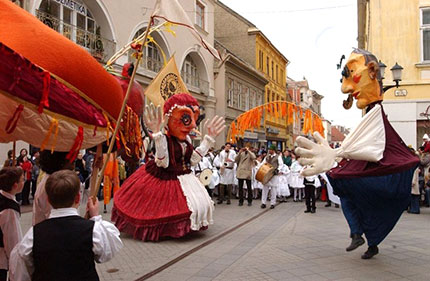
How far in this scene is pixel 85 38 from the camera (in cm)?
1416

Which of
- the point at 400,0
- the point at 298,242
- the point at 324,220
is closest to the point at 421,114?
the point at 400,0

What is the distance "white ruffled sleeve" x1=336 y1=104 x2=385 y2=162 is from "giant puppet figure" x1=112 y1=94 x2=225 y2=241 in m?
2.78

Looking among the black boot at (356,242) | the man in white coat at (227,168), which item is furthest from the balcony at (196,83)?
the black boot at (356,242)


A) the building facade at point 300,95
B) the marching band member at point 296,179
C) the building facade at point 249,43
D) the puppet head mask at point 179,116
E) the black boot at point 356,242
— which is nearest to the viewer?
the black boot at point 356,242

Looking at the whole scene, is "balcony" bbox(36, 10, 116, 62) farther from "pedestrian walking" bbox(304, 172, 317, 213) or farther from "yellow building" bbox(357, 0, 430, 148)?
"yellow building" bbox(357, 0, 430, 148)

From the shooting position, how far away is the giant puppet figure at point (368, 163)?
4.97 m

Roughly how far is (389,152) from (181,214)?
338cm

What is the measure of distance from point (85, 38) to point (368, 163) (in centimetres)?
1199

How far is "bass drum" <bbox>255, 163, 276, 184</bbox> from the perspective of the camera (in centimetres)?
1144

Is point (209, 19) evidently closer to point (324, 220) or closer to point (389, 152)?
point (324, 220)

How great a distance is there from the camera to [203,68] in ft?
76.8

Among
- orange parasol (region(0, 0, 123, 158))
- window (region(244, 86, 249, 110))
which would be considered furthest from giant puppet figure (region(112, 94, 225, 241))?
window (region(244, 86, 249, 110))

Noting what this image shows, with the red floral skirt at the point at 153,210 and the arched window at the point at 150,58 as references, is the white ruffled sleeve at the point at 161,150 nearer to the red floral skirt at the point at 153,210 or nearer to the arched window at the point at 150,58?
the red floral skirt at the point at 153,210

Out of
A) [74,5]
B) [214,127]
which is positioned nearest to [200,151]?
[214,127]
